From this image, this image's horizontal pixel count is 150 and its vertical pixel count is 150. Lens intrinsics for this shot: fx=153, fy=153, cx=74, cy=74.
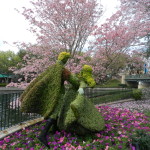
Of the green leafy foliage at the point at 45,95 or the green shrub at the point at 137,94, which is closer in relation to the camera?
the green leafy foliage at the point at 45,95

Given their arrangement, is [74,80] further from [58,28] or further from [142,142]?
[58,28]

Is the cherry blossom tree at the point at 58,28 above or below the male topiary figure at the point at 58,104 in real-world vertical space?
above

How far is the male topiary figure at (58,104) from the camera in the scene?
3395mm

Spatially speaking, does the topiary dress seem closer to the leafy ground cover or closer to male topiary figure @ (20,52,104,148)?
male topiary figure @ (20,52,104,148)

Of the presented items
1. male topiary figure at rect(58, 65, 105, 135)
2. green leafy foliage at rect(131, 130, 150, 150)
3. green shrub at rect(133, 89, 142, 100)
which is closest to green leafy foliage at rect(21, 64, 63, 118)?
male topiary figure at rect(58, 65, 105, 135)

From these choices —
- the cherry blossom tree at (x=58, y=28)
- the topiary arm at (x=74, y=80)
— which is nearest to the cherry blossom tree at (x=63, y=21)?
the cherry blossom tree at (x=58, y=28)

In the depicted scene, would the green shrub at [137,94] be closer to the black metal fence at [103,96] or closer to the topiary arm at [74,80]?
the black metal fence at [103,96]

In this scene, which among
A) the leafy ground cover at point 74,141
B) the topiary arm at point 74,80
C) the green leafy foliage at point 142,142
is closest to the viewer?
the green leafy foliage at point 142,142

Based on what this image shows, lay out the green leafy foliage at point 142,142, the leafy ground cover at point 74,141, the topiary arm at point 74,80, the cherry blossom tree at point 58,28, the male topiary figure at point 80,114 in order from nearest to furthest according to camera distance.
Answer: the green leafy foliage at point 142,142
the leafy ground cover at point 74,141
the male topiary figure at point 80,114
the topiary arm at point 74,80
the cherry blossom tree at point 58,28

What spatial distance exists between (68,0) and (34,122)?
6.62 m

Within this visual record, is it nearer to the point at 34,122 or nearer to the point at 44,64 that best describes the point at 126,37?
the point at 44,64

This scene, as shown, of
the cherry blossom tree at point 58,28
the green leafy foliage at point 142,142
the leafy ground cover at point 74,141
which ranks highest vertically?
the cherry blossom tree at point 58,28

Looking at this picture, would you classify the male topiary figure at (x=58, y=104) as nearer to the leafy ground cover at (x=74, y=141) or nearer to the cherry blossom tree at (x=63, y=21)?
the leafy ground cover at (x=74, y=141)

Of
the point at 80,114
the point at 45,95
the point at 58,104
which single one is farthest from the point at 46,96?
the point at 80,114
